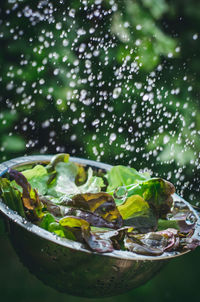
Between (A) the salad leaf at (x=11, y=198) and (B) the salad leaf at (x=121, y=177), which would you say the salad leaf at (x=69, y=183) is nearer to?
(B) the salad leaf at (x=121, y=177)

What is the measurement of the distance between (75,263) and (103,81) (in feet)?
2.43

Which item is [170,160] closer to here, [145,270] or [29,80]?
[29,80]

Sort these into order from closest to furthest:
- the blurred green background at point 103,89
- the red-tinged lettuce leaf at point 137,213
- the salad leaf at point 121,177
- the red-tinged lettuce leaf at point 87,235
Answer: the red-tinged lettuce leaf at point 87,235, the red-tinged lettuce leaf at point 137,213, the salad leaf at point 121,177, the blurred green background at point 103,89

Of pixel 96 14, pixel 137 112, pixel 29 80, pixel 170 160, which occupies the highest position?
pixel 96 14

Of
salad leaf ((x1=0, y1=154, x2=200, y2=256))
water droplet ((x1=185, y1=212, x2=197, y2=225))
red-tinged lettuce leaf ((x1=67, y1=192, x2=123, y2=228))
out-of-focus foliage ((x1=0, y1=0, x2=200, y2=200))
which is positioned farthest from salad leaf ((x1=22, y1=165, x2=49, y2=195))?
out-of-focus foliage ((x1=0, y1=0, x2=200, y2=200))

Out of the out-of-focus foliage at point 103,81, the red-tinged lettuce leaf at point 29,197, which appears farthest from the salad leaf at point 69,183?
the out-of-focus foliage at point 103,81

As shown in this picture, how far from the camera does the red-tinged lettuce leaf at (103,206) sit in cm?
49

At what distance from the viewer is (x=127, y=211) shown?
1.68ft

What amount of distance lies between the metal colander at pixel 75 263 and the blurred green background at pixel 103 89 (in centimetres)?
49

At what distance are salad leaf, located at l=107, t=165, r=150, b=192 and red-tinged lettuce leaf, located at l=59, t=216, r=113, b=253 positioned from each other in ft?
0.66

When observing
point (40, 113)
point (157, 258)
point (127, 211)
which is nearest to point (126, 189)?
point (127, 211)

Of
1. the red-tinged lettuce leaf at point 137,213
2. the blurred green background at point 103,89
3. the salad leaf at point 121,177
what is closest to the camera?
the red-tinged lettuce leaf at point 137,213

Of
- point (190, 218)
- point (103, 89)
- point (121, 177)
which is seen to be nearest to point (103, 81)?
point (103, 89)

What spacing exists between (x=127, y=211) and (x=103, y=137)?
0.62 meters
